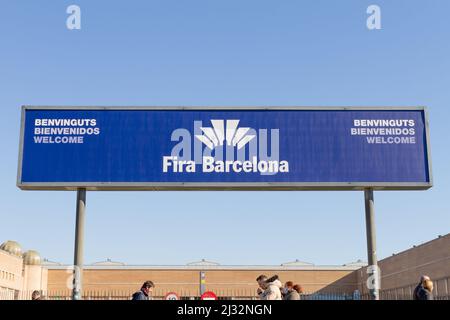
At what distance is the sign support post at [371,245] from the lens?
18750 millimetres

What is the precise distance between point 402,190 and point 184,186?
23.2 ft

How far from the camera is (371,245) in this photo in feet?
63.6

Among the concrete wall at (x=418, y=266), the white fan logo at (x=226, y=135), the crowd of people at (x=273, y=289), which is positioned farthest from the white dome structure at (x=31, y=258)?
the crowd of people at (x=273, y=289)

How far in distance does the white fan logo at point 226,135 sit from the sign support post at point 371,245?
13.9ft

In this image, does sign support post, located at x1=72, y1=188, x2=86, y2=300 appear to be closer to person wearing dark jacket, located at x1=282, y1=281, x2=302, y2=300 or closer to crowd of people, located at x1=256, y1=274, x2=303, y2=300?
person wearing dark jacket, located at x1=282, y1=281, x2=302, y2=300

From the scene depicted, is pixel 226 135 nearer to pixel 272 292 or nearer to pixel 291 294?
pixel 291 294

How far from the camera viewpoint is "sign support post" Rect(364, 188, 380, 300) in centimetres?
1875

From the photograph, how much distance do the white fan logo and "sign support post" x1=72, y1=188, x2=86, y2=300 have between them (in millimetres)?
4183

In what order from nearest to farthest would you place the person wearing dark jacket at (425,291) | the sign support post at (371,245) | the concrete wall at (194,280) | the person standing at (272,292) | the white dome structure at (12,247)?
1. the person wearing dark jacket at (425,291)
2. the person standing at (272,292)
3. the sign support post at (371,245)
4. the concrete wall at (194,280)
5. the white dome structure at (12,247)

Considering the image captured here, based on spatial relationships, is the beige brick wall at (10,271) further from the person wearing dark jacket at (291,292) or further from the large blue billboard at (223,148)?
the person wearing dark jacket at (291,292)

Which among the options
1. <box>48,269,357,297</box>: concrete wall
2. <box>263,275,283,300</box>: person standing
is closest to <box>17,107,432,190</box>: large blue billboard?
<box>263,275,283,300</box>: person standing

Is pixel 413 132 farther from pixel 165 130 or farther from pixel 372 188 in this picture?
pixel 165 130
